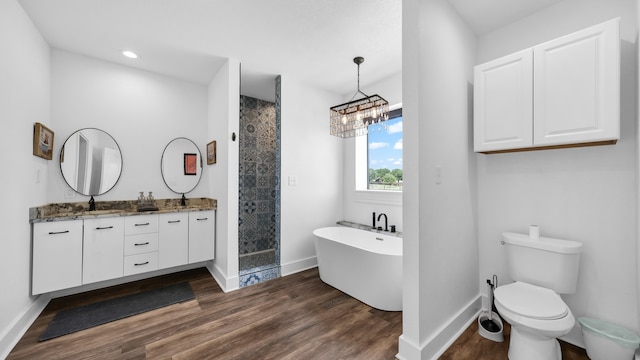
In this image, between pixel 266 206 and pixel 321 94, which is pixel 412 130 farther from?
pixel 266 206

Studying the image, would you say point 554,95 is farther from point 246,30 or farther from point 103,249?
point 103,249

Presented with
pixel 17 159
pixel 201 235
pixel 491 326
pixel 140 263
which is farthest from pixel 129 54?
pixel 491 326

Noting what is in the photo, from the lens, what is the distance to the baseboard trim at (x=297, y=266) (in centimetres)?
318

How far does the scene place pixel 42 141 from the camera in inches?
91.2

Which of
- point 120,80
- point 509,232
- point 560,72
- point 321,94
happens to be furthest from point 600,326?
point 120,80


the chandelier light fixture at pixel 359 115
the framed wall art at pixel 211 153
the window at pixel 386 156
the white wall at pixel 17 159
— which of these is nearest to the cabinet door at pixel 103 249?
the white wall at pixel 17 159

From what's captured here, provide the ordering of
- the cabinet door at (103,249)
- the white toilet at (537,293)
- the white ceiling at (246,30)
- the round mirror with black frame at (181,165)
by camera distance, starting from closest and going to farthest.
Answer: the white toilet at (537,293)
the white ceiling at (246,30)
the cabinet door at (103,249)
the round mirror with black frame at (181,165)

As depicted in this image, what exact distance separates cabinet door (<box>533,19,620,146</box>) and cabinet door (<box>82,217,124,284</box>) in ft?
13.0

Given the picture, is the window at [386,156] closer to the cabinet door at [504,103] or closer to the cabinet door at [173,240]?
the cabinet door at [504,103]

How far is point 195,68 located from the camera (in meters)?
3.05

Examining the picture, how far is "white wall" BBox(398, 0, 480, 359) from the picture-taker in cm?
162

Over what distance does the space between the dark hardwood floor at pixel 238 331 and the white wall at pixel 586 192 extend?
1.39 metres

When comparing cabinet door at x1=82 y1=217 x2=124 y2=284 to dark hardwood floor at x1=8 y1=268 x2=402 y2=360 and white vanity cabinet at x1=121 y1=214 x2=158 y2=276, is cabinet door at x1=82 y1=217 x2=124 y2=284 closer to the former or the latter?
white vanity cabinet at x1=121 y1=214 x2=158 y2=276

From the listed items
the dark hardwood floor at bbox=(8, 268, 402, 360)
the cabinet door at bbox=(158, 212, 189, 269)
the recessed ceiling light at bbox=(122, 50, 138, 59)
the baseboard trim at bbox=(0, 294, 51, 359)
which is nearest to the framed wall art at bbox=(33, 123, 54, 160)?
the recessed ceiling light at bbox=(122, 50, 138, 59)
